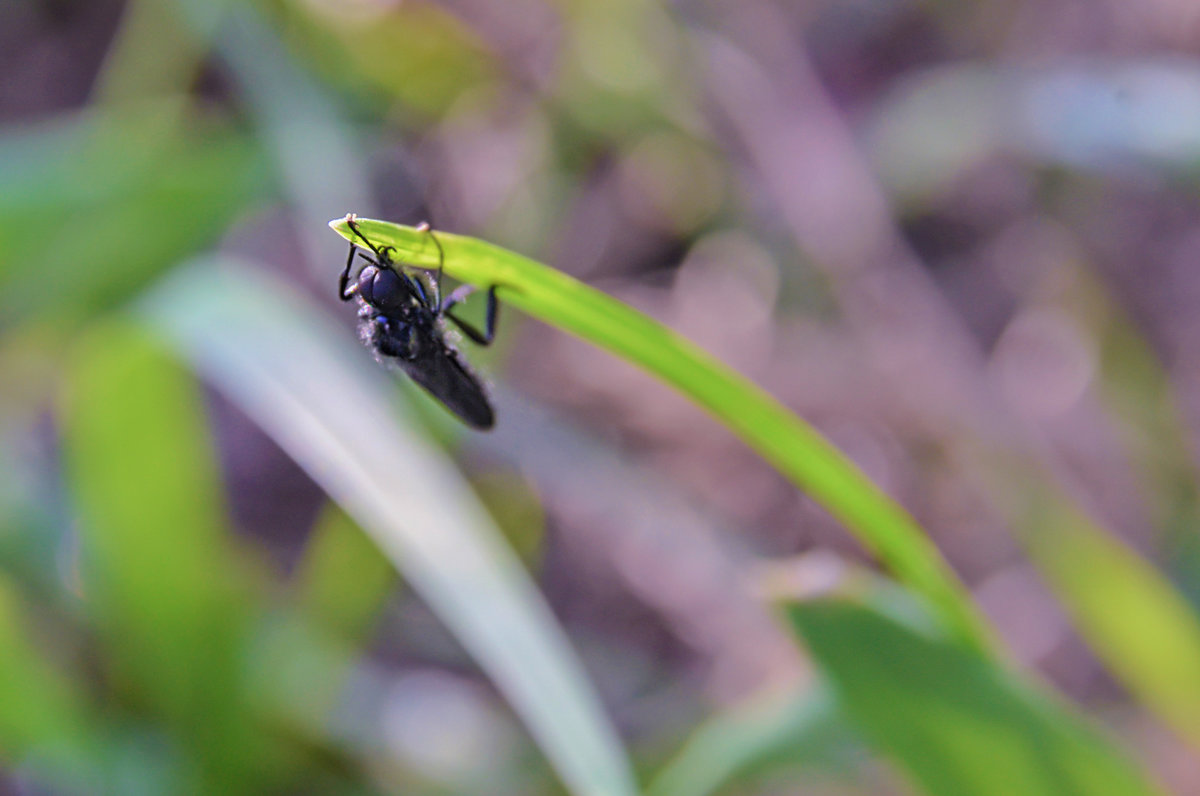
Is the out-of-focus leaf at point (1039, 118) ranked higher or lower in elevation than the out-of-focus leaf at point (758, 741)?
higher

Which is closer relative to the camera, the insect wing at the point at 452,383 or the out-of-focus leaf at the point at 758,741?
the out-of-focus leaf at the point at 758,741

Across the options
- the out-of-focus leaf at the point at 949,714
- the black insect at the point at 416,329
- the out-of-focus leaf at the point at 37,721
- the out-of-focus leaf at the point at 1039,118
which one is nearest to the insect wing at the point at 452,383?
the black insect at the point at 416,329

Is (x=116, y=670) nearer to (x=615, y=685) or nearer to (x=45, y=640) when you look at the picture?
(x=45, y=640)

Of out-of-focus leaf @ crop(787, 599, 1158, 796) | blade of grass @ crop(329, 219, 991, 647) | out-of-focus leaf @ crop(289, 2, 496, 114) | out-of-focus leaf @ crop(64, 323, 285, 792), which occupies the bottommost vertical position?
out-of-focus leaf @ crop(787, 599, 1158, 796)

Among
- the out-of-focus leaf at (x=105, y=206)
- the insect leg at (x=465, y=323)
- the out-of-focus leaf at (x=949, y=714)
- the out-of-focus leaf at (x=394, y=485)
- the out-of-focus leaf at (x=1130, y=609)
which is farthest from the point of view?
the out-of-focus leaf at (x=105, y=206)

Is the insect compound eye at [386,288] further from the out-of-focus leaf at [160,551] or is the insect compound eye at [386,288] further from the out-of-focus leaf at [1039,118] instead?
the out-of-focus leaf at [1039,118]

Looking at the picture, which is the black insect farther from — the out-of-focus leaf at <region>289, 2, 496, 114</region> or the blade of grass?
the out-of-focus leaf at <region>289, 2, 496, 114</region>

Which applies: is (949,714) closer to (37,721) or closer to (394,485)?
(394,485)

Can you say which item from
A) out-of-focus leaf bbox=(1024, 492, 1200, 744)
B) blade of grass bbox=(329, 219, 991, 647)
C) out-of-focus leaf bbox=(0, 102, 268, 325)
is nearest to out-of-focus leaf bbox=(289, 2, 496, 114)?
out-of-focus leaf bbox=(0, 102, 268, 325)
